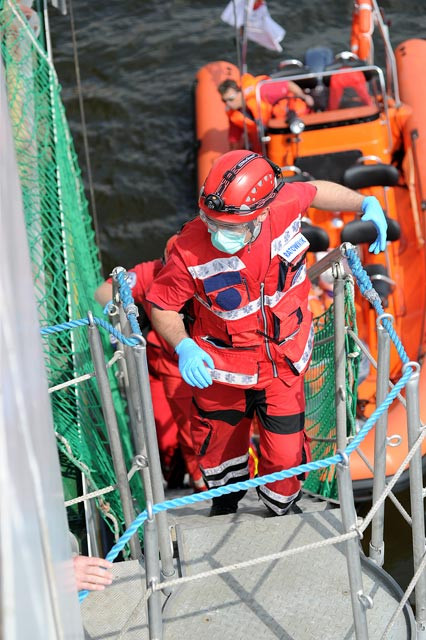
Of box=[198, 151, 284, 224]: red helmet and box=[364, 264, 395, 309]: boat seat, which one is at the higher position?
box=[198, 151, 284, 224]: red helmet

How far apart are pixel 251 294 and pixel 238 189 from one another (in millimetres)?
407

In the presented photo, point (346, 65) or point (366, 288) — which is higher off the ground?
point (366, 288)

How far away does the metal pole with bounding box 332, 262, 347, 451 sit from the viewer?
113 inches

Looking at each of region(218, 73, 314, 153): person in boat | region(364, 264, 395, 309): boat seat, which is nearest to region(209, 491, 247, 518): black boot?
region(364, 264, 395, 309): boat seat

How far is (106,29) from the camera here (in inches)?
367

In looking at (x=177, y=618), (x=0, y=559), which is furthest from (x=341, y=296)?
(x=0, y=559)

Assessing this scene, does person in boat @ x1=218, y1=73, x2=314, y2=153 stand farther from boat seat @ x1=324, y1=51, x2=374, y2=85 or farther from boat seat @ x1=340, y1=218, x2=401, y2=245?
boat seat @ x1=340, y1=218, x2=401, y2=245

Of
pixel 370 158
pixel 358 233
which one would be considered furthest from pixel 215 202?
pixel 370 158

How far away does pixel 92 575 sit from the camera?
2.12 meters

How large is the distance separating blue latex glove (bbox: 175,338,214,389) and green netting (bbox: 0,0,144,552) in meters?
0.70

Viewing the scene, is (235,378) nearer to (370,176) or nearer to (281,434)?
(281,434)

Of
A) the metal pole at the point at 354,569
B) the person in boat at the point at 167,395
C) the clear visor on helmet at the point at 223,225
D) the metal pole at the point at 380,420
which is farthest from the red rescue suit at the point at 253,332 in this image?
the metal pole at the point at 354,569

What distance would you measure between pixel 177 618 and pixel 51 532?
1.59 meters

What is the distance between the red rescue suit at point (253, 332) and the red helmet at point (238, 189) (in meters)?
0.17
